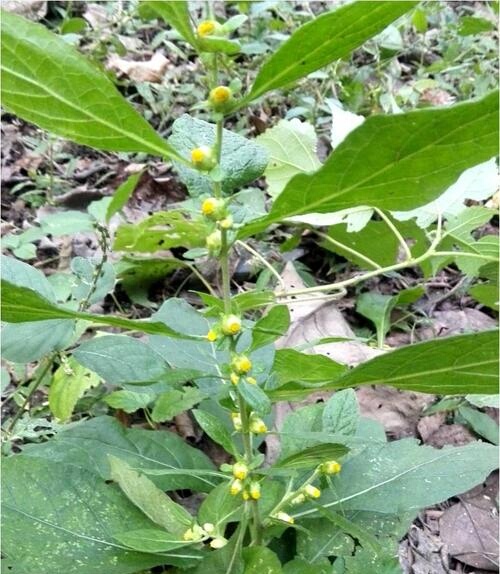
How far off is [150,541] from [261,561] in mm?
152

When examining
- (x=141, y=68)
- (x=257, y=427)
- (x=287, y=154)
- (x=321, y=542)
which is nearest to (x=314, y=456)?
(x=257, y=427)

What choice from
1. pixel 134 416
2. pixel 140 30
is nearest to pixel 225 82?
pixel 140 30

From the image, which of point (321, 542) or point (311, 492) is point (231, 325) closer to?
point (311, 492)

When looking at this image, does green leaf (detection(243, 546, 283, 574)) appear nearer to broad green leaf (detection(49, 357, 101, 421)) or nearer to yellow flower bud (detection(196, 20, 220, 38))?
broad green leaf (detection(49, 357, 101, 421))

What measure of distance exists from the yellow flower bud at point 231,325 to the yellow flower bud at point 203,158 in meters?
0.18

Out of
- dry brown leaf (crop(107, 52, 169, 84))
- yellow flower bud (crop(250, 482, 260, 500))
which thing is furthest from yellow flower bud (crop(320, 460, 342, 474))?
dry brown leaf (crop(107, 52, 169, 84))

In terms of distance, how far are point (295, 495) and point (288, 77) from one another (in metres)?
0.56

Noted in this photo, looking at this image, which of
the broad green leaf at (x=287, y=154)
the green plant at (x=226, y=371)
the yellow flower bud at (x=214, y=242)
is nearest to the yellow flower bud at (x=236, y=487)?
the green plant at (x=226, y=371)

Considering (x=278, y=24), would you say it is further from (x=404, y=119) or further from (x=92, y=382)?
(x=404, y=119)

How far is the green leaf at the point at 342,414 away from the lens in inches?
39.4

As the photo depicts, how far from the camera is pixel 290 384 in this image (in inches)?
30.9

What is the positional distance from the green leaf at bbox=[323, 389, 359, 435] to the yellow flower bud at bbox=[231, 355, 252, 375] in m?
0.29

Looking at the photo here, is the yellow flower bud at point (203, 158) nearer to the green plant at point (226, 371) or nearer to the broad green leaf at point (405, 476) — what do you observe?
the green plant at point (226, 371)

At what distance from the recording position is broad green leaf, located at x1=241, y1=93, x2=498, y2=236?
0.56 metres
